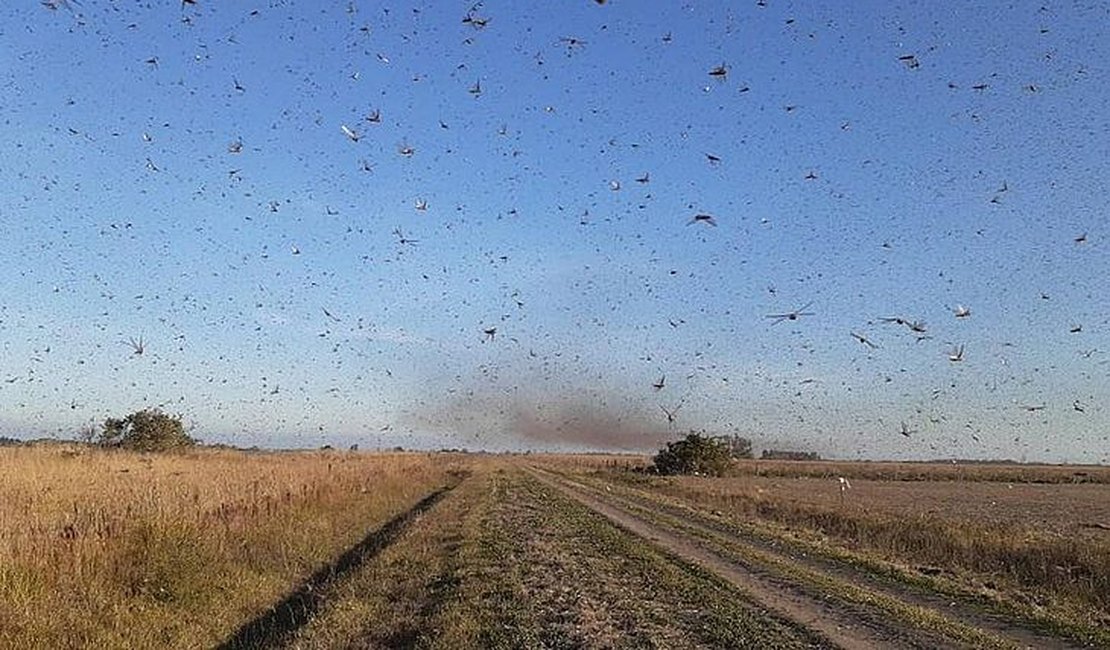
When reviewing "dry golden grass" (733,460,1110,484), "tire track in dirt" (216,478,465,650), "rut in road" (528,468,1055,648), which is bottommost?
"tire track in dirt" (216,478,465,650)

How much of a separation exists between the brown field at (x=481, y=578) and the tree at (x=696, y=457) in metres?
68.8

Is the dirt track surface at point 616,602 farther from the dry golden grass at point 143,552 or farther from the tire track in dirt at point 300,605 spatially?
the dry golden grass at point 143,552

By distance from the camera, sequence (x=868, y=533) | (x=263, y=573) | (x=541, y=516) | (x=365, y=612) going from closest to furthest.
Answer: (x=365, y=612) → (x=263, y=573) → (x=868, y=533) → (x=541, y=516)

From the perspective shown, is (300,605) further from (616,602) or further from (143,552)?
(616,602)

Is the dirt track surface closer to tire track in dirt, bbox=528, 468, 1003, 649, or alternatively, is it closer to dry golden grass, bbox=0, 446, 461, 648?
tire track in dirt, bbox=528, 468, 1003, 649

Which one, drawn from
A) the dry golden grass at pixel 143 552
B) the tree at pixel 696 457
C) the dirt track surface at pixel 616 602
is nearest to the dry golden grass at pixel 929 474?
the tree at pixel 696 457

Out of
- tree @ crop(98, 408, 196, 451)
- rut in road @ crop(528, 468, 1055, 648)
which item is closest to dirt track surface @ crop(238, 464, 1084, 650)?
rut in road @ crop(528, 468, 1055, 648)

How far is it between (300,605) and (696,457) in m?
85.5

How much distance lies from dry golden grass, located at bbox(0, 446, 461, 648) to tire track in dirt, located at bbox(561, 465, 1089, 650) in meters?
10.7

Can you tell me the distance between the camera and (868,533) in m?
27.0

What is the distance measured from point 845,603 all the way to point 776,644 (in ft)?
12.9

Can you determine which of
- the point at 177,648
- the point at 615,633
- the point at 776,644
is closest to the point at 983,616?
the point at 776,644

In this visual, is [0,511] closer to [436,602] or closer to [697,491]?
[436,602]

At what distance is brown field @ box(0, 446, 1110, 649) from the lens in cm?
1127
